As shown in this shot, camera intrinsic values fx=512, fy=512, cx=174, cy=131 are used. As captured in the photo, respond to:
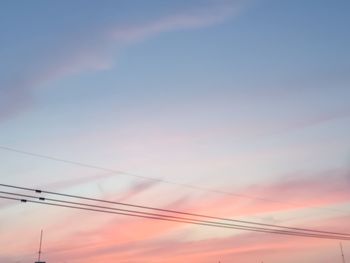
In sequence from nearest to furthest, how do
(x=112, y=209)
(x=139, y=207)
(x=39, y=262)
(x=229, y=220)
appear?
(x=112, y=209) → (x=139, y=207) → (x=229, y=220) → (x=39, y=262)

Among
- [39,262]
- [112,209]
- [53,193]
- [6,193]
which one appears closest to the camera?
[6,193]

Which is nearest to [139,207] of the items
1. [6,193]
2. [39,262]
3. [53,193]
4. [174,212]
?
[174,212]

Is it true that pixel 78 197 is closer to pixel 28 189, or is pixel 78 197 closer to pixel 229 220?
pixel 28 189

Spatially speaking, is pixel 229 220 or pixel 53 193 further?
pixel 229 220

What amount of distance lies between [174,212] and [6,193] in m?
25.1

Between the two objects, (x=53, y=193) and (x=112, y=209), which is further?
(x=112, y=209)

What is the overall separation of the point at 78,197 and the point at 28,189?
810cm

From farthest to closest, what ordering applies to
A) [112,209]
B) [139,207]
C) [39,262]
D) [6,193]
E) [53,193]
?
[39,262]
[139,207]
[112,209]
[53,193]
[6,193]

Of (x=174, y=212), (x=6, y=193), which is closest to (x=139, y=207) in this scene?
(x=174, y=212)

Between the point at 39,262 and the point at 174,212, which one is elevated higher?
the point at 39,262

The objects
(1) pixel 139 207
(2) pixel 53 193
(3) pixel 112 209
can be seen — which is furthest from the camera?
(1) pixel 139 207

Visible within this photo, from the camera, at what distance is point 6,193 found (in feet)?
167

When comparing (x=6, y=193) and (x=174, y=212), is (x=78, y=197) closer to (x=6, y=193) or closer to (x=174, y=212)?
(x=6, y=193)

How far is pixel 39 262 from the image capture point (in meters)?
170
